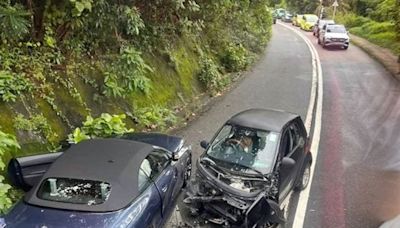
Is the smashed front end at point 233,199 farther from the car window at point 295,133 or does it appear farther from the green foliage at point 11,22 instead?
the green foliage at point 11,22

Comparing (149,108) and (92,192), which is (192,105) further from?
(92,192)

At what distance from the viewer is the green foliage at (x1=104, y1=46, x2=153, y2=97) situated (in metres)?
9.45

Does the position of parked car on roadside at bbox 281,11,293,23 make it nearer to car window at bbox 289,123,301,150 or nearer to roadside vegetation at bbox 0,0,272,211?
roadside vegetation at bbox 0,0,272,211

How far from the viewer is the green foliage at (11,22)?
24.3ft

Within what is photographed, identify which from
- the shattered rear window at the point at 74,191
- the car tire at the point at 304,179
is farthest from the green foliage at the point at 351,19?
the shattered rear window at the point at 74,191

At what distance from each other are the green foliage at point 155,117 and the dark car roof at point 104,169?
14.2 ft

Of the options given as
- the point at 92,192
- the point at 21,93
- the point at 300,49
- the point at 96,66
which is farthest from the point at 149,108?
the point at 300,49

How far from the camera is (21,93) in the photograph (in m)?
7.79

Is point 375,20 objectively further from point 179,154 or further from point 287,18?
point 179,154

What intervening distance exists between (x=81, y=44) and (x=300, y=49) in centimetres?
2110

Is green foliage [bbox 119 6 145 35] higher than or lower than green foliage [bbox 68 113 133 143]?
higher

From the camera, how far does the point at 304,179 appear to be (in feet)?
26.2

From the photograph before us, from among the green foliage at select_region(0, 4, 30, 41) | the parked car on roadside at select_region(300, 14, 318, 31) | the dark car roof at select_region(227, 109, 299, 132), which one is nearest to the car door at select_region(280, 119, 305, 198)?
the dark car roof at select_region(227, 109, 299, 132)

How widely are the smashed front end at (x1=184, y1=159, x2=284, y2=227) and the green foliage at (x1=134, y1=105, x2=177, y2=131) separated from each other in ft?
13.8
